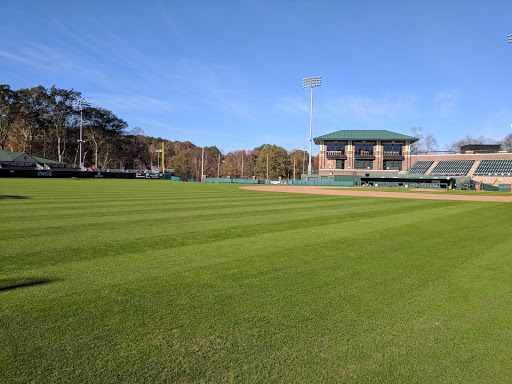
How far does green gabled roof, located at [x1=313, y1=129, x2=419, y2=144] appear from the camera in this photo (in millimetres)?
68875

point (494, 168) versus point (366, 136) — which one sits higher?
point (366, 136)

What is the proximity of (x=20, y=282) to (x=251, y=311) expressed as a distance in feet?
10.3

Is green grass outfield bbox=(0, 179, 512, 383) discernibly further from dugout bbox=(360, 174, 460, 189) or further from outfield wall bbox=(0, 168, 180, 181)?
outfield wall bbox=(0, 168, 180, 181)

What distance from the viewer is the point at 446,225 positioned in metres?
9.95

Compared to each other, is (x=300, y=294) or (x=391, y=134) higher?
(x=391, y=134)

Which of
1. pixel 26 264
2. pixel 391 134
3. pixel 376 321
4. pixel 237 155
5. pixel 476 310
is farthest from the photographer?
pixel 237 155

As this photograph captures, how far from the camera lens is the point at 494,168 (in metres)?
57.3

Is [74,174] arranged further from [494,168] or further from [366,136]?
[494,168]

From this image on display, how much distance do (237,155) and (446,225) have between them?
122457mm

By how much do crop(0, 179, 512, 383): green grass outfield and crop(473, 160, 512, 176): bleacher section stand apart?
199 feet

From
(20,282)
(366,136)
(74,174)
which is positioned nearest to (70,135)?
(74,174)

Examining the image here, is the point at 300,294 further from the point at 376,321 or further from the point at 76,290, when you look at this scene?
the point at 76,290

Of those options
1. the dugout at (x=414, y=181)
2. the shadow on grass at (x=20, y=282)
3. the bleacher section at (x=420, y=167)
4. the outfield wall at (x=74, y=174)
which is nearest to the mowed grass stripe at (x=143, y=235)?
the shadow on grass at (x=20, y=282)

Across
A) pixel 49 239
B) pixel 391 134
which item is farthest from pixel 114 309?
pixel 391 134
